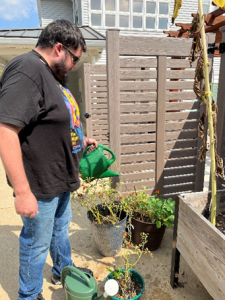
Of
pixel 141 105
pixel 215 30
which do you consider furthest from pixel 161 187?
pixel 215 30

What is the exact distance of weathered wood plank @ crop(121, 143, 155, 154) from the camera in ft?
8.66

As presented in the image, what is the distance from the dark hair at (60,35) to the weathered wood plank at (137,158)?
4.82ft

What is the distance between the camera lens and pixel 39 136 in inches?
55.6

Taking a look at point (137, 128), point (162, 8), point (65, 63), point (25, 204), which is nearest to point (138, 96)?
point (137, 128)

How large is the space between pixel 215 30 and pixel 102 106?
100 inches

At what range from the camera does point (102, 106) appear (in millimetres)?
5066

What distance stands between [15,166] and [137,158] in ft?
5.49

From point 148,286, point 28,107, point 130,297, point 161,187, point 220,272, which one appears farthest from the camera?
point 161,187

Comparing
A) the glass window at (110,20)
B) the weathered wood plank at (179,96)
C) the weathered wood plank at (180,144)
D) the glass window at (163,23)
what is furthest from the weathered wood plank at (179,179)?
the glass window at (163,23)

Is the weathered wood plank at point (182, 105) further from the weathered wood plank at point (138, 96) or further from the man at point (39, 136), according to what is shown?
the man at point (39, 136)

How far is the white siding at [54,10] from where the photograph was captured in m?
12.6

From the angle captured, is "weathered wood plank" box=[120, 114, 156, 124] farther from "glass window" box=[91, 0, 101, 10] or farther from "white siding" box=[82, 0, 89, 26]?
"glass window" box=[91, 0, 101, 10]

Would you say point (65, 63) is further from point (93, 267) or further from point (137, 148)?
point (93, 267)

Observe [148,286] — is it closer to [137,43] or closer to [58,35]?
[58,35]
